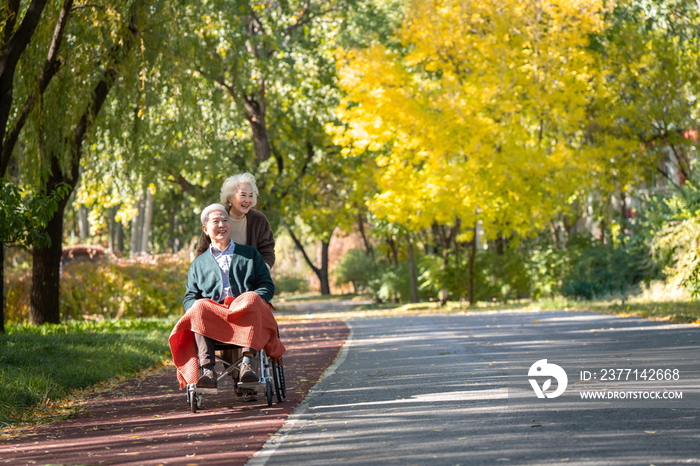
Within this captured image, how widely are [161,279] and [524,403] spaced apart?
51.4 feet

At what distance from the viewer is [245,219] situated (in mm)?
8109

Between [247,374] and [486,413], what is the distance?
2.15m

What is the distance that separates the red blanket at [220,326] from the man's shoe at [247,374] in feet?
0.62

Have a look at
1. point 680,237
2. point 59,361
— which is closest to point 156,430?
point 59,361

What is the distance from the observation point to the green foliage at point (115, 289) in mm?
19219

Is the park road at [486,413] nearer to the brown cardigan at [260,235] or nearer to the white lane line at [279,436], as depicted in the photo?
the white lane line at [279,436]

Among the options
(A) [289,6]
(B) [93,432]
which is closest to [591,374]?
(B) [93,432]

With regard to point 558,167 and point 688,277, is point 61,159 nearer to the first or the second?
point 688,277

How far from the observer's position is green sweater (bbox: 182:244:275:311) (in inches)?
296

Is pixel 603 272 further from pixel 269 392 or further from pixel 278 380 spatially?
pixel 269 392

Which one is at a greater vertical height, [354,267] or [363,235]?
[363,235]

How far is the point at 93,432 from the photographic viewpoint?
21.5 ft

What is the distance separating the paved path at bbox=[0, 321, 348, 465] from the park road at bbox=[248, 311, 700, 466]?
0.26 metres

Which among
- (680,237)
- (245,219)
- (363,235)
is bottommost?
(680,237)
